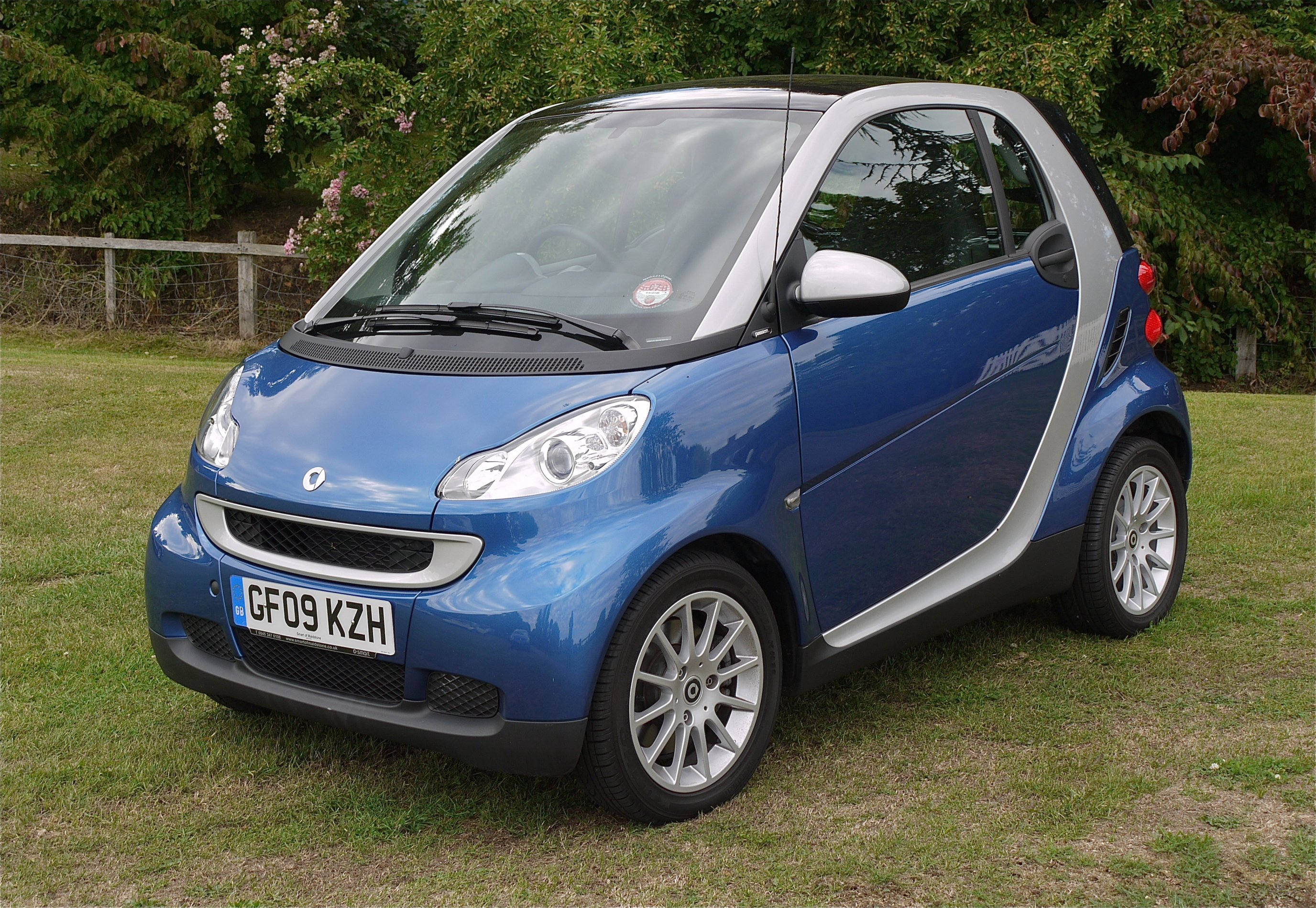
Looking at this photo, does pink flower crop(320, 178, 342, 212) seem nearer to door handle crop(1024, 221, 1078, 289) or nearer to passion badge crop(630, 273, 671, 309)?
door handle crop(1024, 221, 1078, 289)

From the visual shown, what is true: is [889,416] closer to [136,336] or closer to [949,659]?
[949,659]

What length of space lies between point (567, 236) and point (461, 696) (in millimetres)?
1414

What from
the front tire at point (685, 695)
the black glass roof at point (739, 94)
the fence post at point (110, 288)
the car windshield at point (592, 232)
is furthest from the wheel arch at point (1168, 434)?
the fence post at point (110, 288)

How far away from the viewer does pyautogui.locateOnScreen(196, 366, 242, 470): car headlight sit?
3.33m

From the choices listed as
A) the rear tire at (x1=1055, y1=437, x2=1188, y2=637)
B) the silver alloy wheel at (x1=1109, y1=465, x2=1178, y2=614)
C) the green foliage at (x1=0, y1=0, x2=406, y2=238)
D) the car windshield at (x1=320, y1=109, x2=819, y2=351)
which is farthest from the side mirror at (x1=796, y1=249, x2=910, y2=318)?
the green foliage at (x1=0, y1=0, x2=406, y2=238)

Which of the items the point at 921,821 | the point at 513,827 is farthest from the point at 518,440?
A: the point at 921,821

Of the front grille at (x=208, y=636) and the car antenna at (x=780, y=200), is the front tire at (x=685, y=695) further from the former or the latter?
the front grille at (x=208, y=636)

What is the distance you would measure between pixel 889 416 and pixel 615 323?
813mm

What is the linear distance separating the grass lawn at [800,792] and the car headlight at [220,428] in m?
0.84

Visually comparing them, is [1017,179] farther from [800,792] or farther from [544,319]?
[800,792]

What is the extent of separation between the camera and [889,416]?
3545 mm

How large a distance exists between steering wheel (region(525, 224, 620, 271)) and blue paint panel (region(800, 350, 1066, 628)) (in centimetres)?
88

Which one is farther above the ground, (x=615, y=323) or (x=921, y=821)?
(x=615, y=323)

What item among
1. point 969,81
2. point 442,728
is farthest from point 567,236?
point 969,81
